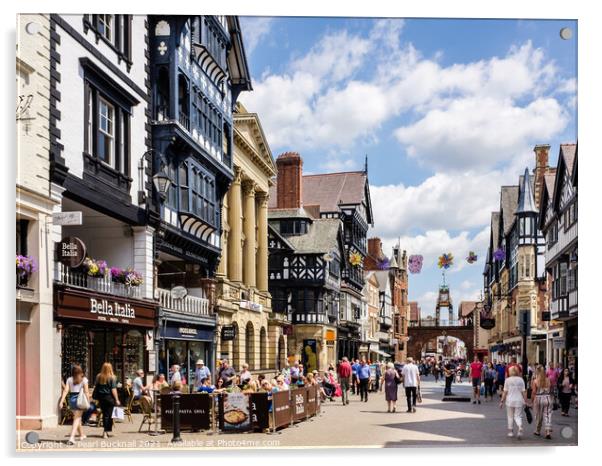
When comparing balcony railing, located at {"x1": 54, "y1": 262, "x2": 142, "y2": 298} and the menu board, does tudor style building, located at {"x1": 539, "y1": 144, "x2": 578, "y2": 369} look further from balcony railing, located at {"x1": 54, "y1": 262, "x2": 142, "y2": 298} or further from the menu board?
balcony railing, located at {"x1": 54, "y1": 262, "x2": 142, "y2": 298}

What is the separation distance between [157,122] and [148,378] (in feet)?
21.7

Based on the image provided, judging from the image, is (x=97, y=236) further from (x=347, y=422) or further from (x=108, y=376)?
(x=347, y=422)

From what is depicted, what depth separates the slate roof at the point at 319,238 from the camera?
49.7 m

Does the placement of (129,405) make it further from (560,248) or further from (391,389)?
(560,248)

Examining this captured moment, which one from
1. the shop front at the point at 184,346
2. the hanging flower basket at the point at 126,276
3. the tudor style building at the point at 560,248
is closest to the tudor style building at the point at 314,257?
the tudor style building at the point at 560,248

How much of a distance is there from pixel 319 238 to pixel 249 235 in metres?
15.0

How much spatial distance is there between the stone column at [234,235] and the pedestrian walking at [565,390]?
16312mm

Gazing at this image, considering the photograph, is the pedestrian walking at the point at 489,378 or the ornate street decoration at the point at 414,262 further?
the pedestrian walking at the point at 489,378

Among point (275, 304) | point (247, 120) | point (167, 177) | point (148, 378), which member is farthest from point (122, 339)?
→ point (275, 304)

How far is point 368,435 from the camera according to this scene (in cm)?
1714

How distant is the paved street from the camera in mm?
15438

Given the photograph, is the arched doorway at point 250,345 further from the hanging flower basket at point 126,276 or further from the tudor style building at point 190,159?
the hanging flower basket at point 126,276

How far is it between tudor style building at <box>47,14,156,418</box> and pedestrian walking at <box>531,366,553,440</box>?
8.80m

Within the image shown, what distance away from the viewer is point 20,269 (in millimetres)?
15703
